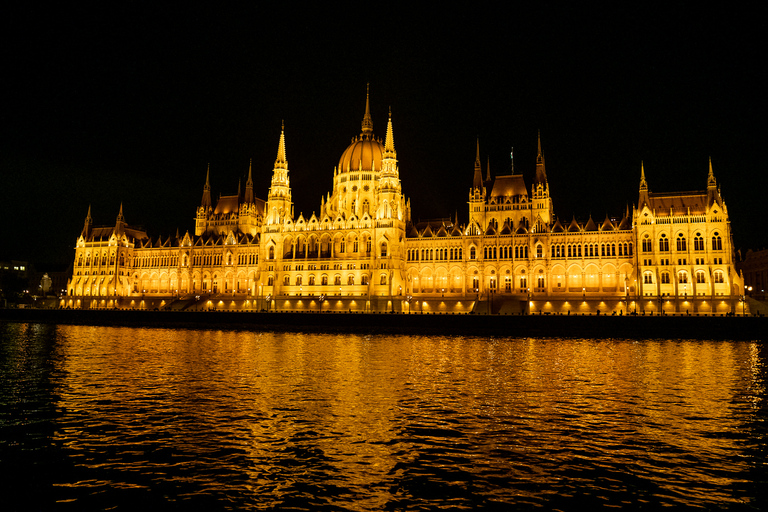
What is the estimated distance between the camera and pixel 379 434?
18578mm

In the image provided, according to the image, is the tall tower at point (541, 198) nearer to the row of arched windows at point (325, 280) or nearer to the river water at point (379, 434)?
the row of arched windows at point (325, 280)

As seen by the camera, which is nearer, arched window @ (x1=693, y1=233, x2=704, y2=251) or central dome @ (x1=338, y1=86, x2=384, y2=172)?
arched window @ (x1=693, y1=233, x2=704, y2=251)

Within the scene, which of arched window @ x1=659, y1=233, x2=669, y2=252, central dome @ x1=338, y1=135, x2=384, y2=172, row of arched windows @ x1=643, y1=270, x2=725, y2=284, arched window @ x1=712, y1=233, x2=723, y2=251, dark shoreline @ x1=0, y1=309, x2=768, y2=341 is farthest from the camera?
central dome @ x1=338, y1=135, x2=384, y2=172

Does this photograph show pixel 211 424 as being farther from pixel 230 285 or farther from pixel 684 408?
pixel 230 285

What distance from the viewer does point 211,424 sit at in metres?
19.7

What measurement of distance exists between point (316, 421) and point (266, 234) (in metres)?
80.5

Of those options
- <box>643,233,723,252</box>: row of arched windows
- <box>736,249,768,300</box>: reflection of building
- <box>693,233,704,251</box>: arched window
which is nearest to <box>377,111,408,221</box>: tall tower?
<box>643,233,723,252</box>: row of arched windows

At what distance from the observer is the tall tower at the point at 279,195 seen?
100 metres

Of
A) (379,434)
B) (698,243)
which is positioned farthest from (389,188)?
(379,434)

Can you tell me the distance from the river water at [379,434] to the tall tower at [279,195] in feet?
214

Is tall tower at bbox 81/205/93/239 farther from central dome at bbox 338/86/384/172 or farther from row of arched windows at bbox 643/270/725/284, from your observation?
row of arched windows at bbox 643/270/725/284

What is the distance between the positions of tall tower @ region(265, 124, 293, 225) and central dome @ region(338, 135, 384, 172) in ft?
33.0

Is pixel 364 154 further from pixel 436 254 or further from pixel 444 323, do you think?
pixel 444 323

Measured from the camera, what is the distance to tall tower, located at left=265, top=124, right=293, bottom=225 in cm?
10050
